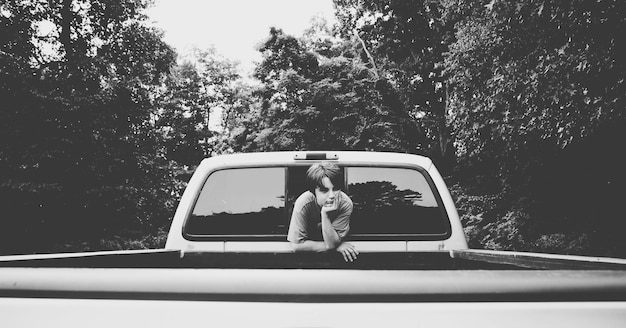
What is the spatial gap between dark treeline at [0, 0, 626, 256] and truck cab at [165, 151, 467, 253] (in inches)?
355

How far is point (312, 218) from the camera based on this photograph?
135 inches

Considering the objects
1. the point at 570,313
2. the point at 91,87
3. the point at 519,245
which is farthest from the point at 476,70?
the point at 570,313

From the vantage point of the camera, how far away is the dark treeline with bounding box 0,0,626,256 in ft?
42.8

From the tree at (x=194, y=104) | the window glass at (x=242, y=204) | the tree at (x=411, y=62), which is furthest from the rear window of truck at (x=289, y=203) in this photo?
the tree at (x=194, y=104)

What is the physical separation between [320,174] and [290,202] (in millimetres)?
295

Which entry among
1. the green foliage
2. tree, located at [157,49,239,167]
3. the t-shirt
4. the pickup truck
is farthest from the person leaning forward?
tree, located at [157,49,239,167]

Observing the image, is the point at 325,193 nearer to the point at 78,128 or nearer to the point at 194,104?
the point at 78,128

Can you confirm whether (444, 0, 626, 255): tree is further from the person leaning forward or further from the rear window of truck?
the person leaning forward

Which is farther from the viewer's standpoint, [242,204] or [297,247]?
[242,204]

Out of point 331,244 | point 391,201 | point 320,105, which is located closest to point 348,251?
point 331,244

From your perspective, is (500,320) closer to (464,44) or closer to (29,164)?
(464,44)

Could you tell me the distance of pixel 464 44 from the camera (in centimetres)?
1814

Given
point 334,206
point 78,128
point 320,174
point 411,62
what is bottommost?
point 334,206

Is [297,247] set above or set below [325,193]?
below
